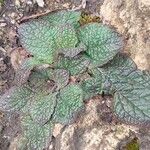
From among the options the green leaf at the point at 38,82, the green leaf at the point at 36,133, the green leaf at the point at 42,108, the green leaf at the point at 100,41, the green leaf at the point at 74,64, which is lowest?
the green leaf at the point at 36,133

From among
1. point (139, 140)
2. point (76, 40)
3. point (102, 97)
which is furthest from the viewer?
point (76, 40)

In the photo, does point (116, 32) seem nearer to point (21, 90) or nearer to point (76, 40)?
point (76, 40)

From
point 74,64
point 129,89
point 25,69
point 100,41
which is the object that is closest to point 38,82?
point 25,69

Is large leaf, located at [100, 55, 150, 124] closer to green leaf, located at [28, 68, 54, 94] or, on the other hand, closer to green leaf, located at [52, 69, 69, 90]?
green leaf, located at [52, 69, 69, 90]

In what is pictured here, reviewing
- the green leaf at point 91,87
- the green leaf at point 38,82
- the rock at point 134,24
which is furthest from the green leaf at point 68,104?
the rock at point 134,24

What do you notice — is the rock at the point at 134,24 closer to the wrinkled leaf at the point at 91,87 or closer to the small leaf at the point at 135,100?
the small leaf at the point at 135,100

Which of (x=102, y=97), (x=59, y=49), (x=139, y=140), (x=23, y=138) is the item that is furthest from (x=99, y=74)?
(x=23, y=138)
